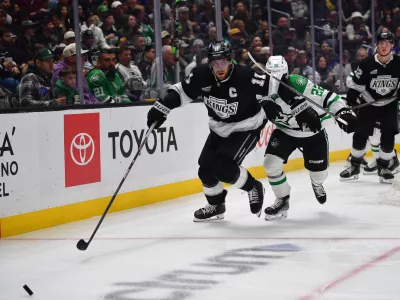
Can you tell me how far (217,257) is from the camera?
191 inches

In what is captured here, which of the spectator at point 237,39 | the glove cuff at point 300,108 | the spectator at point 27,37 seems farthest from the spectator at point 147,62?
the glove cuff at point 300,108

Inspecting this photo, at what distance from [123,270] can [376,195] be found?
335 cm

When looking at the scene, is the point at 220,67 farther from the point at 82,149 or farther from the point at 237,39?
the point at 237,39

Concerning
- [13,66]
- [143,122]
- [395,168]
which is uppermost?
[13,66]

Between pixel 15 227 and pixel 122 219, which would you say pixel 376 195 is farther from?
pixel 15 227

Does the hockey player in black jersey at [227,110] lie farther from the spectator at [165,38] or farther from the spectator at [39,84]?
the spectator at [165,38]

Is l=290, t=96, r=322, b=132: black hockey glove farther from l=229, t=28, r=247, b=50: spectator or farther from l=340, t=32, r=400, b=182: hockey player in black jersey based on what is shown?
l=229, t=28, r=247, b=50: spectator

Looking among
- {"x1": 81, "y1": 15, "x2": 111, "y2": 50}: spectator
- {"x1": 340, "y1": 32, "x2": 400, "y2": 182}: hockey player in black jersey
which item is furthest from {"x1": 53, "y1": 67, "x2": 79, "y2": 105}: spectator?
{"x1": 340, "y1": 32, "x2": 400, "y2": 182}: hockey player in black jersey

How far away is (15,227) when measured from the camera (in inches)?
229

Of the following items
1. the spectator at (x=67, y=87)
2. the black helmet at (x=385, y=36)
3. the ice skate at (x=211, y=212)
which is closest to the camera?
the ice skate at (x=211, y=212)

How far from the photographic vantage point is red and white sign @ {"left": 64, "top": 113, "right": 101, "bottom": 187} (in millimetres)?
6316

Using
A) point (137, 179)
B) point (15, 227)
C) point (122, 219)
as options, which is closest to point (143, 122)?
point (137, 179)

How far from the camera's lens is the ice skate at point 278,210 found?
20.3 ft

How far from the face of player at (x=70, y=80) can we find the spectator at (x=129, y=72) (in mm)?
728
